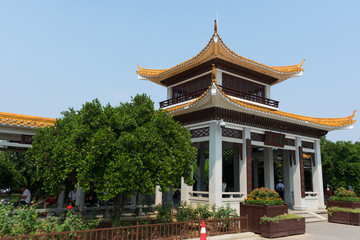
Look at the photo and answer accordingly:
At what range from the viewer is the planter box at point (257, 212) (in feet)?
30.6

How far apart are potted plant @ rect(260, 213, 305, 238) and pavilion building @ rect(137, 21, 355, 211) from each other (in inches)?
104

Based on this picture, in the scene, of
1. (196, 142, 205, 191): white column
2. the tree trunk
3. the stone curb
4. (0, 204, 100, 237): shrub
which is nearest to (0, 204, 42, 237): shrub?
(0, 204, 100, 237): shrub

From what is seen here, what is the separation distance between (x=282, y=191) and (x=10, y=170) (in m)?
22.3

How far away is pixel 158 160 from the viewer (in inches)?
309

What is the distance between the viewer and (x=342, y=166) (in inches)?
731

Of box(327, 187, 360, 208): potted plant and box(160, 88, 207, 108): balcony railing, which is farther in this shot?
box(160, 88, 207, 108): balcony railing

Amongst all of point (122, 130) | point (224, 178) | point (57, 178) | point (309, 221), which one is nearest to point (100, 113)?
point (122, 130)

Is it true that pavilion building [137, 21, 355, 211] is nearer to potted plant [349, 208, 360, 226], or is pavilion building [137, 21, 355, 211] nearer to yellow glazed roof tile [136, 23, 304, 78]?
yellow glazed roof tile [136, 23, 304, 78]

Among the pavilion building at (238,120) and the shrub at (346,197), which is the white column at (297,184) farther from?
the shrub at (346,197)

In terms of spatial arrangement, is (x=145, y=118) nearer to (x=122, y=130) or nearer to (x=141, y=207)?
(x=122, y=130)

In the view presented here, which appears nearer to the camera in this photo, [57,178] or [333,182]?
[57,178]

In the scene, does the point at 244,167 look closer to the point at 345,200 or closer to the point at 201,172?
the point at 345,200

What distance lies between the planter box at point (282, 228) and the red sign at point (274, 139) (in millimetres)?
4730

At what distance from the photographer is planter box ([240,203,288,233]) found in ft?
30.6
